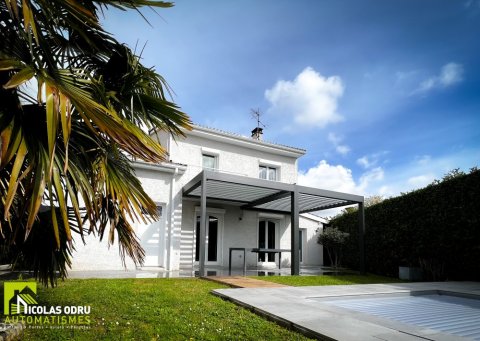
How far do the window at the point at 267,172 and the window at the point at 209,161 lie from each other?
111 inches

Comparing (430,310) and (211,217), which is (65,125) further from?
(211,217)

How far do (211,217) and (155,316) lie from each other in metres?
12.2

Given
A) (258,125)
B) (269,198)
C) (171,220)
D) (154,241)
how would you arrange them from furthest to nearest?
(258,125)
(269,198)
(171,220)
(154,241)

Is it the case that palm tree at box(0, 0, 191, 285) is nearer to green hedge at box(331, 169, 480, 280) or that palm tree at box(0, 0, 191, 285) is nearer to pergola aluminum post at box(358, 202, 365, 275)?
green hedge at box(331, 169, 480, 280)

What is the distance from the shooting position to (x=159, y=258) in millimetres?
14766

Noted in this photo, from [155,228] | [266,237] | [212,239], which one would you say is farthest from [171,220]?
[266,237]

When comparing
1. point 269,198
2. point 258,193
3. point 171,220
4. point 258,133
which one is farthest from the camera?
point 258,133

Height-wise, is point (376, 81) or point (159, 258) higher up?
point (376, 81)

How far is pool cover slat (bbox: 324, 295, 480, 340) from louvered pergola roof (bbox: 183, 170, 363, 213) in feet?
18.5

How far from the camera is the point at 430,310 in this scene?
7590 mm

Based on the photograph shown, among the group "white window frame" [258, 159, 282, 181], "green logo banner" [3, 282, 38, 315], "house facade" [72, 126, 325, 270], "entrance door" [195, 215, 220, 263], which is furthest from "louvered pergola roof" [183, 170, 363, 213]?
"green logo banner" [3, 282, 38, 315]

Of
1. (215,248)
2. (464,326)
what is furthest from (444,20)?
(215,248)

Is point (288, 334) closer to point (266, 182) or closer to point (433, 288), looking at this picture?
point (433, 288)

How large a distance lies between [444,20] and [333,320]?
1047cm
